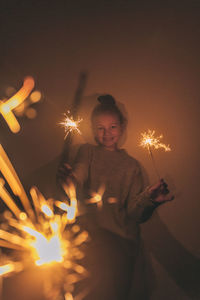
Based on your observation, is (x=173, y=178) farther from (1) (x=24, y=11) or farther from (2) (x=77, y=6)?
(1) (x=24, y=11)

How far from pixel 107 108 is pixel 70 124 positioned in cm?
31

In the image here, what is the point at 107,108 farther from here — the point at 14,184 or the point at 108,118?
the point at 14,184

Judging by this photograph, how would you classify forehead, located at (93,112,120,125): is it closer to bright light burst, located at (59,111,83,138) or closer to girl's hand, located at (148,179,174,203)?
bright light burst, located at (59,111,83,138)

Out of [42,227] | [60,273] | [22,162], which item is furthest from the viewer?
[22,162]

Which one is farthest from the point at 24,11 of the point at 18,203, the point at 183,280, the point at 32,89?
the point at 183,280

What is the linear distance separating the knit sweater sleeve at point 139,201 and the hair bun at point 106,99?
51 cm

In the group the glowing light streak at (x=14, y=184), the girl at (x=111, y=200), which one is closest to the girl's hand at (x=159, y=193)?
the girl at (x=111, y=200)

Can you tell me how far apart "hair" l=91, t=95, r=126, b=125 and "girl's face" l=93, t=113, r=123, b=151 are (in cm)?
2

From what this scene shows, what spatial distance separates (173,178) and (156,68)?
2.73 feet

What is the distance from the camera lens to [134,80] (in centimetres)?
154

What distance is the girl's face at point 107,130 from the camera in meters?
1.46

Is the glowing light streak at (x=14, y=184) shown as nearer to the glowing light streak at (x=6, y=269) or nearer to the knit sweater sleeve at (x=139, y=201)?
the glowing light streak at (x=6, y=269)

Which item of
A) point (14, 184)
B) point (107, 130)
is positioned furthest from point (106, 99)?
point (14, 184)

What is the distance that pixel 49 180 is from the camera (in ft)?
5.06
